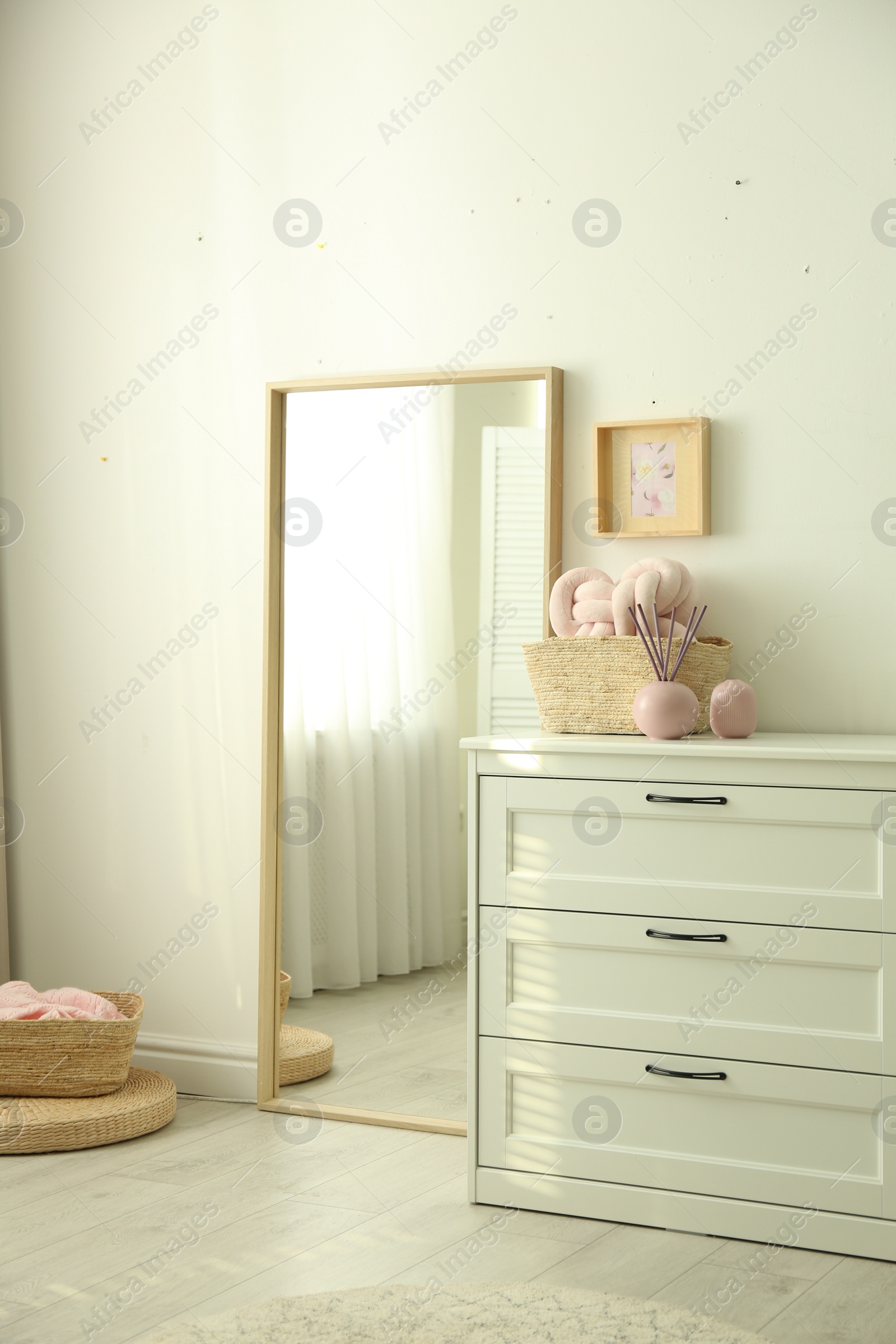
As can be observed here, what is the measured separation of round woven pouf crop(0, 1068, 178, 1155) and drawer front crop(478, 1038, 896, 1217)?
2.62ft

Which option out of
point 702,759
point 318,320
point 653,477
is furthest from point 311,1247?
point 318,320

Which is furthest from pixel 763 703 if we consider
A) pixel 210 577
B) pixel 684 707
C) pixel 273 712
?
pixel 210 577

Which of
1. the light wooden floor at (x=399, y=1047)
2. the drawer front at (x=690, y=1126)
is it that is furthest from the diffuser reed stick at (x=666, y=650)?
the light wooden floor at (x=399, y=1047)

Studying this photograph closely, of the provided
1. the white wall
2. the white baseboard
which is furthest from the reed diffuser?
the white baseboard

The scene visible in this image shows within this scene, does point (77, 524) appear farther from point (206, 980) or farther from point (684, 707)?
point (684, 707)

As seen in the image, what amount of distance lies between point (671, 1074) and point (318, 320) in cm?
179

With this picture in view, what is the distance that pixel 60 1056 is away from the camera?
2730 mm

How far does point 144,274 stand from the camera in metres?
3.09

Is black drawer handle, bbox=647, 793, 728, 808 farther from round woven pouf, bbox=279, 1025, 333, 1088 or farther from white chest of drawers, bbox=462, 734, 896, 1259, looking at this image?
round woven pouf, bbox=279, 1025, 333, 1088

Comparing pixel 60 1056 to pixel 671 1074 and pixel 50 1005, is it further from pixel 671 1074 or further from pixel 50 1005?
pixel 671 1074

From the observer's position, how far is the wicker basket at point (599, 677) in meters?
2.36

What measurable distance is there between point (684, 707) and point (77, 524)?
1.69 meters

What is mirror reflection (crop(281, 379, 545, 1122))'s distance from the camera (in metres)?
2.69

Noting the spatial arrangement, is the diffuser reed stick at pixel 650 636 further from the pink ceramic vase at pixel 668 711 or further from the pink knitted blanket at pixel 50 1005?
the pink knitted blanket at pixel 50 1005
